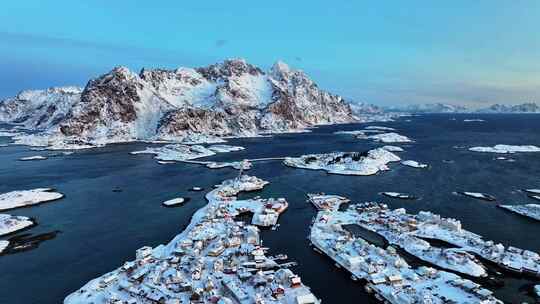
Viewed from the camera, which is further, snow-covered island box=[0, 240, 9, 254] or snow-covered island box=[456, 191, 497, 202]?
snow-covered island box=[456, 191, 497, 202]

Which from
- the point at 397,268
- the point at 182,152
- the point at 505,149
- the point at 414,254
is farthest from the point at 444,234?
the point at 505,149

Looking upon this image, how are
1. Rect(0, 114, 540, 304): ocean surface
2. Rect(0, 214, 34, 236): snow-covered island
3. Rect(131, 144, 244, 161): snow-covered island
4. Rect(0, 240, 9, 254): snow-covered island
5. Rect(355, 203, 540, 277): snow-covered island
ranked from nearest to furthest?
A: 1. Rect(0, 114, 540, 304): ocean surface
2. Rect(355, 203, 540, 277): snow-covered island
3. Rect(0, 240, 9, 254): snow-covered island
4. Rect(0, 214, 34, 236): snow-covered island
5. Rect(131, 144, 244, 161): snow-covered island

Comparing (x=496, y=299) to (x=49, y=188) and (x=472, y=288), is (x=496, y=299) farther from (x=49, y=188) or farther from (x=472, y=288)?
(x=49, y=188)

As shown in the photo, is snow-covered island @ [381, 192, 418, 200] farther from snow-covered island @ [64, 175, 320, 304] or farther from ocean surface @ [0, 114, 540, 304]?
snow-covered island @ [64, 175, 320, 304]

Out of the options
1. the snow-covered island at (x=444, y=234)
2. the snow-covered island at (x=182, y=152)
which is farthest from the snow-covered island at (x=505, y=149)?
the snow-covered island at (x=444, y=234)

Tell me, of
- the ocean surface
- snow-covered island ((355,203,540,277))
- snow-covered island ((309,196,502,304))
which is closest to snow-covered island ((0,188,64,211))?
the ocean surface

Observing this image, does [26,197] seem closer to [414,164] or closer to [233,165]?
[233,165]

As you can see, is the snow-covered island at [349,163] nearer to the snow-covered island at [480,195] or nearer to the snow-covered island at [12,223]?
the snow-covered island at [480,195]

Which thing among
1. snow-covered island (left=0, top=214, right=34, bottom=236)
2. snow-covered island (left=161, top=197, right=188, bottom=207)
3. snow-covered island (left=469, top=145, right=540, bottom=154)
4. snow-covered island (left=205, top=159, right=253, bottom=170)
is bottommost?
snow-covered island (left=469, top=145, right=540, bottom=154)
